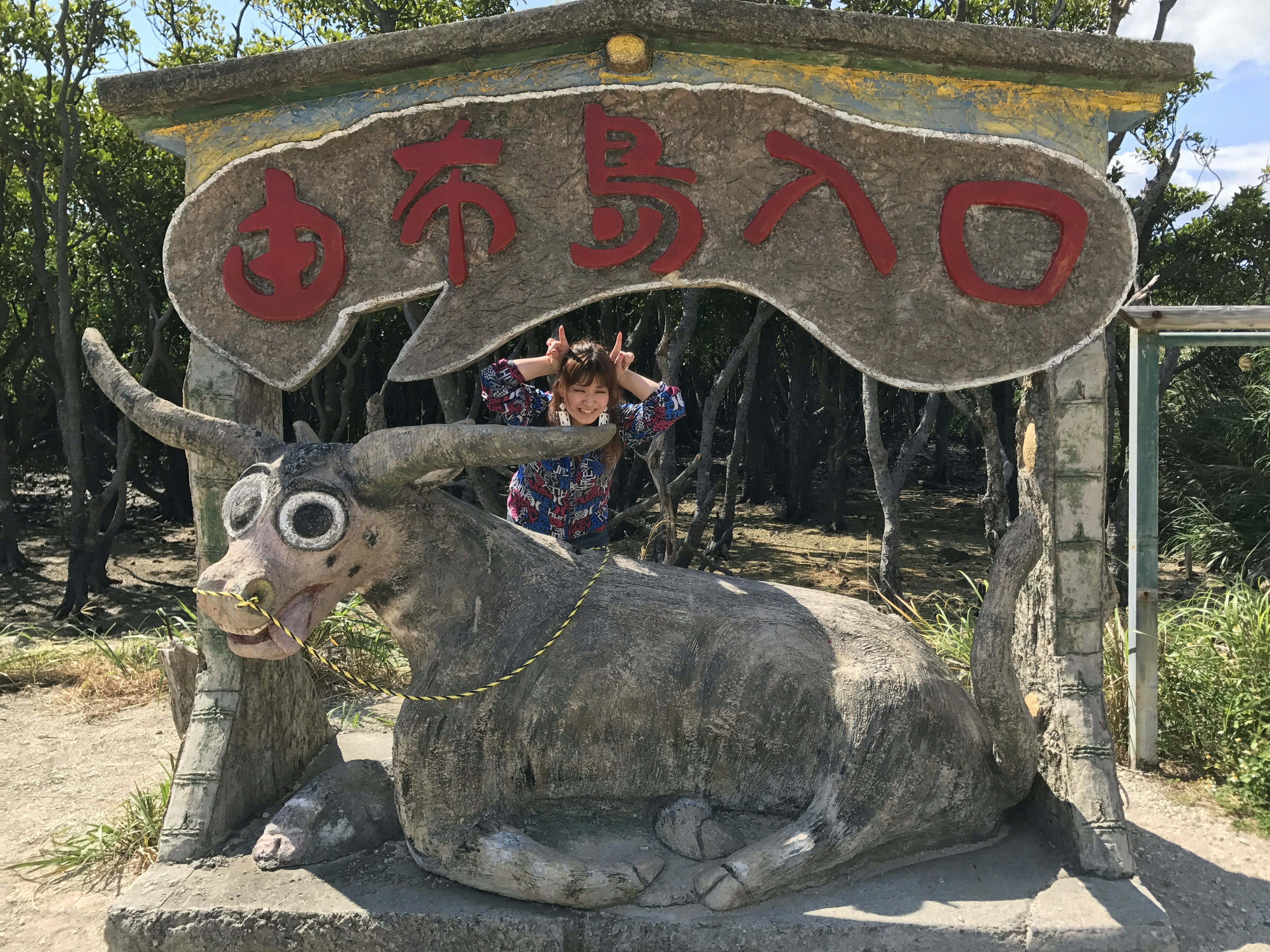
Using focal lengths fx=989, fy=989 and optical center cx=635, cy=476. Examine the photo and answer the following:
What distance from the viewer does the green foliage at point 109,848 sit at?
133 inches

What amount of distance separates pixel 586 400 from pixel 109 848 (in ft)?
7.55

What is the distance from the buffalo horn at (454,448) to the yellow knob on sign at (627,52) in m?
1.15

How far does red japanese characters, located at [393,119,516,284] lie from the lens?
2953 millimetres

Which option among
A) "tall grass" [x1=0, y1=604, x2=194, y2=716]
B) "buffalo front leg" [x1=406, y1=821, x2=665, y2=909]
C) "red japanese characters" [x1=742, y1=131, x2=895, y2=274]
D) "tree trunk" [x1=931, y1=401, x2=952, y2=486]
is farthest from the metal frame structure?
"tree trunk" [x1=931, y1=401, x2=952, y2=486]

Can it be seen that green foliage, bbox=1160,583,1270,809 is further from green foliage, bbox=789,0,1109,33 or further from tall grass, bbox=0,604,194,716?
green foliage, bbox=789,0,1109,33

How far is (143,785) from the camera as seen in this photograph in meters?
4.17

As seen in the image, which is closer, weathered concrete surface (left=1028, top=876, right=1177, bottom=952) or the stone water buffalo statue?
weathered concrete surface (left=1028, top=876, right=1177, bottom=952)

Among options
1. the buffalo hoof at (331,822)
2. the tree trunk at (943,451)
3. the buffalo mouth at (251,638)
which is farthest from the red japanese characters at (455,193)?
the tree trunk at (943,451)

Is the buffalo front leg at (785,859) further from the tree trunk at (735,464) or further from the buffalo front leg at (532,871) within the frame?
the tree trunk at (735,464)

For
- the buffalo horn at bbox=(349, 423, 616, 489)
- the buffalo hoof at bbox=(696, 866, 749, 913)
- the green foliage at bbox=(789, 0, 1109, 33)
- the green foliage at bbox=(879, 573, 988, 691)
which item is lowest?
the green foliage at bbox=(879, 573, 988, 691)

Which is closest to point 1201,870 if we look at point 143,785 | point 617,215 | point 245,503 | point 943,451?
point 617,215

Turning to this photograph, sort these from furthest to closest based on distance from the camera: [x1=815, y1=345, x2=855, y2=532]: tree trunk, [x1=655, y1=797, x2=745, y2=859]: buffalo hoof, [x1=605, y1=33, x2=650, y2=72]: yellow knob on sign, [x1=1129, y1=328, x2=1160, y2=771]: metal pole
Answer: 1. [x1=815, y1=345, x2=855, y2=532]: tree trunk
2. [x1=1129, y1=328, x2=1160, y2=771]: metal pole
3. [x1=605, y1=33, x2=650, y2=72]: yellow knob on sign
4. [x1=655, y1=797, x2=745, y2=859]: buffalo hoof

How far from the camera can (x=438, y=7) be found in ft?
27.0

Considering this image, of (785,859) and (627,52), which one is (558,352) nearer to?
(627,52)
